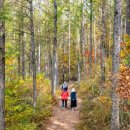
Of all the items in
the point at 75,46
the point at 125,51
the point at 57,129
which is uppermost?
the point at 75,46

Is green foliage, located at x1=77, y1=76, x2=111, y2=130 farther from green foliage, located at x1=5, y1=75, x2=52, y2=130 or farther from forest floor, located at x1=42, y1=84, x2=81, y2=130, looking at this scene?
green foliage, located at x1=5, y1=75, x2=52, y2=130

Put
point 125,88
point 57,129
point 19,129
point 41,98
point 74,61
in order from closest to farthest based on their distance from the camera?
point 125,88
point 19,129
point 57,129
point 41,98
point 74,61

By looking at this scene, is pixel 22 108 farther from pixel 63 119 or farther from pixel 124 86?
pixel 124 86

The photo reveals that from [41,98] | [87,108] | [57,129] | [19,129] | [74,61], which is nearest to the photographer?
[19,129]

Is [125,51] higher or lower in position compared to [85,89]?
higher

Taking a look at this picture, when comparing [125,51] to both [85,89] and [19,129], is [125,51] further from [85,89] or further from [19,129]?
[85,89]

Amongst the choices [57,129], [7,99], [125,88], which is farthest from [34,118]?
[125,88]

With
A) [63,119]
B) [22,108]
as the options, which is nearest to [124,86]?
[22,108]

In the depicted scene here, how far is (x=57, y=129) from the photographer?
1722 centimetres

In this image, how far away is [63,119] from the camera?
62.1 ft

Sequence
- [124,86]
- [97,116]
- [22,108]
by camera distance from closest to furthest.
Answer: [124,86], [97,116], [22,108]

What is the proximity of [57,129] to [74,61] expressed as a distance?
105 feet

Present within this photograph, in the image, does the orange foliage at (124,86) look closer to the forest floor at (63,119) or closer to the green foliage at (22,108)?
the green foliage at (22,108)

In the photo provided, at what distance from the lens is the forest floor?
17.5 meters
